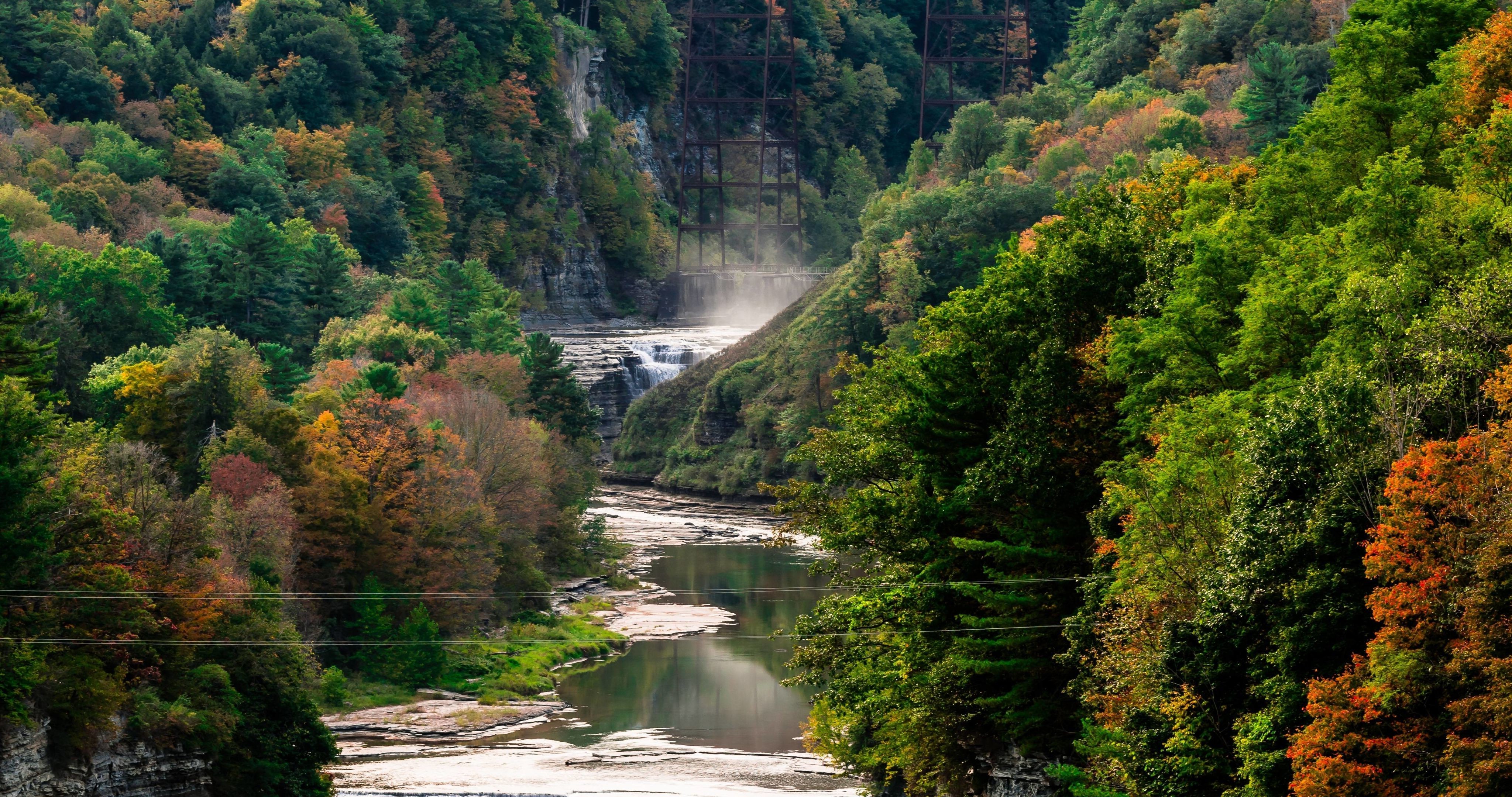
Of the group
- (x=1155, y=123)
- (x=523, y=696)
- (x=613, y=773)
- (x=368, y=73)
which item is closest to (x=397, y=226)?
(x=368, y=73)

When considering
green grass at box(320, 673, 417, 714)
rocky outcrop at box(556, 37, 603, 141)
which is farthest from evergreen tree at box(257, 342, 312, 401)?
rocky outcrop at box(556, 37, 603, 141)

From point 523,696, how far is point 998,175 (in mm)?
54972

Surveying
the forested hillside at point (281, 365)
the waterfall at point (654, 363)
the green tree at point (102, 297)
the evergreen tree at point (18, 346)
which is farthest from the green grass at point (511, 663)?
the waterfall at point (654, 363)

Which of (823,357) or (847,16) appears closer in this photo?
(823,357)

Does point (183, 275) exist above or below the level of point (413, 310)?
above

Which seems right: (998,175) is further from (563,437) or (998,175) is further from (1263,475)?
(1263,475)

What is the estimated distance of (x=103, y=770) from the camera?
4903 centimetres

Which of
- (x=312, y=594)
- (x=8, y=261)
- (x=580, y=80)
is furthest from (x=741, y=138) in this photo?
(x=312, y=594)

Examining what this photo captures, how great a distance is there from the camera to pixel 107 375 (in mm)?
70562

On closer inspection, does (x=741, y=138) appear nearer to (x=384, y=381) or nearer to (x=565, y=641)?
(x=384, y=381)

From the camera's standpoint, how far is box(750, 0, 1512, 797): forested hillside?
98.9 feet

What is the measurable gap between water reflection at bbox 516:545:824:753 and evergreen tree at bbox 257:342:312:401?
58.6 feet

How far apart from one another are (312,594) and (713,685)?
1629 centimetres

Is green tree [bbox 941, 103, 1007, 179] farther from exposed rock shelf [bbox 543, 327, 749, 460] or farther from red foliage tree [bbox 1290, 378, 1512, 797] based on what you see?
red foliage tree [bbox 1290, 378, 1512, 797]
